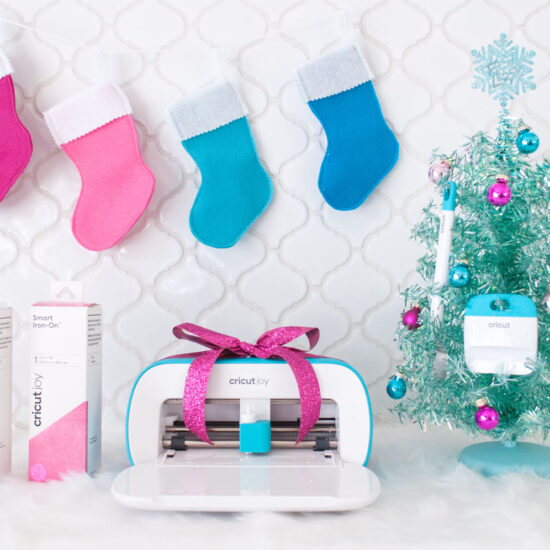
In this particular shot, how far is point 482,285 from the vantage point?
85 cm

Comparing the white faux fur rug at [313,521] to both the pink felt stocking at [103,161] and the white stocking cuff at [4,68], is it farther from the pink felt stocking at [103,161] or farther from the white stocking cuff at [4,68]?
the white stocking cuff at [4,68]

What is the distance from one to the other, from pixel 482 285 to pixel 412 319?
0.37 ft

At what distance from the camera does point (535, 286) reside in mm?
855

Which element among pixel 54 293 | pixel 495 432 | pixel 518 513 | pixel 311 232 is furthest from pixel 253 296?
pixel 518 513

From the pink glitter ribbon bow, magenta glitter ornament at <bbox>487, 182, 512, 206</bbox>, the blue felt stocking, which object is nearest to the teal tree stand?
the pink glitter ribbon bow

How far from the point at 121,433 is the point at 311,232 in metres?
0.53

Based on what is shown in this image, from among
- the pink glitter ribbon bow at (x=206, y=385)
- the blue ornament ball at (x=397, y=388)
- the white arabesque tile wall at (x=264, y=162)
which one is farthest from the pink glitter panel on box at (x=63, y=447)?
the blue ornament ball at (x=397, y=388)

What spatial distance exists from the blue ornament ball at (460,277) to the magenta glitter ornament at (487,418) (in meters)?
0.17

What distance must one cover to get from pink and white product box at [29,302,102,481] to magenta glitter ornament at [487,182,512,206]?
60 centimetres

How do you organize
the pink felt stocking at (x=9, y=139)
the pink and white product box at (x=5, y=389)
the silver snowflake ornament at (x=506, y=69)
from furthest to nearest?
the pink felt stocking at (x=9, y=139)
the silver snowflake ornament at (x=506, y=69)
the pink and white product box at (x=5, y=389)

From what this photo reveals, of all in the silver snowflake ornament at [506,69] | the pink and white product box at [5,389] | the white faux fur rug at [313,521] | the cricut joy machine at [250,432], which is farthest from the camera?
the silver snowflake ornament at [506,69]

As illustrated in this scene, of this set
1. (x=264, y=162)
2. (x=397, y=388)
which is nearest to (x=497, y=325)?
(x=397, y=388)

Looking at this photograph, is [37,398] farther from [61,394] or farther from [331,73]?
[331,73]

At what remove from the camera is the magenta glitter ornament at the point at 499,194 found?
0.80 metres
